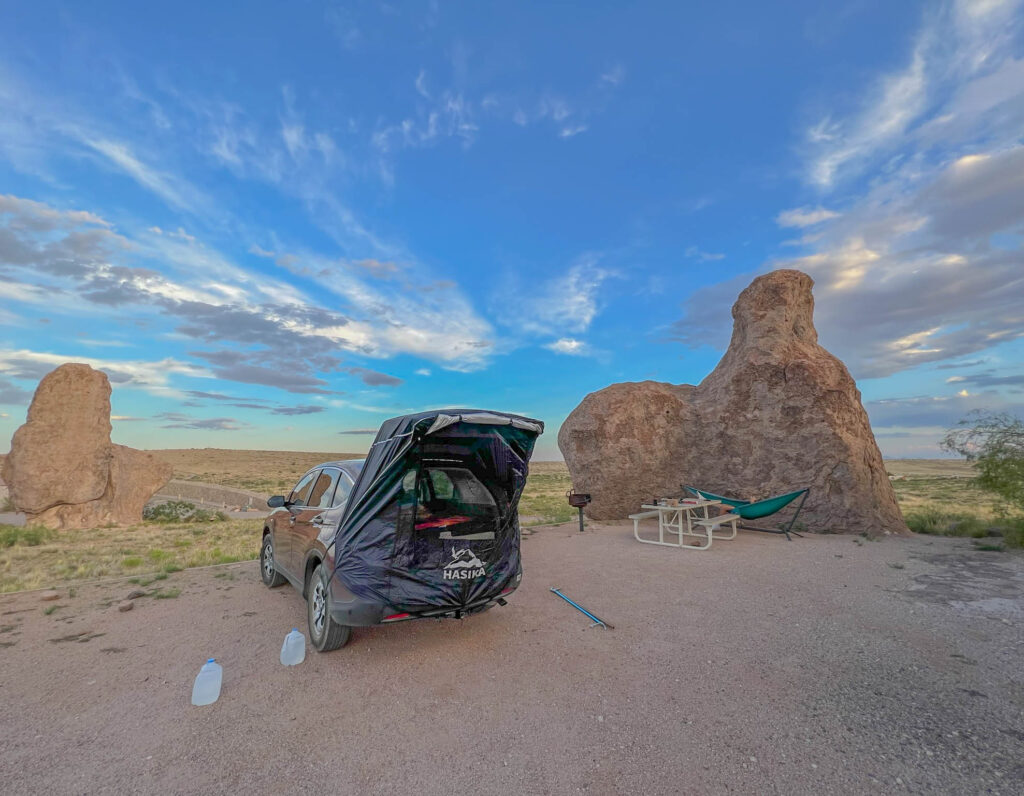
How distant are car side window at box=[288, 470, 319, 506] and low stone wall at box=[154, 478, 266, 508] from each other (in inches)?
751

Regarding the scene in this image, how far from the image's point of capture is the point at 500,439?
14.9ft

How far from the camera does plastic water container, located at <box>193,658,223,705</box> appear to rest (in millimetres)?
3592

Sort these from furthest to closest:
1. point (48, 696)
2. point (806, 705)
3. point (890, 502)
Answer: point (890, 502)
point (48, 696)
point (806, 705)

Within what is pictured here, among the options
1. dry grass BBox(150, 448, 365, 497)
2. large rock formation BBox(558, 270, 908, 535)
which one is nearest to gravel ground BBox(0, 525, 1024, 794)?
large rock formation BBox(558, 270, 908, 535)

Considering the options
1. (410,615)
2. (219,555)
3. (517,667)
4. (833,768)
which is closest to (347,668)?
(410,615)

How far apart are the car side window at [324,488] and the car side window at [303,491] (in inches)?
8.3

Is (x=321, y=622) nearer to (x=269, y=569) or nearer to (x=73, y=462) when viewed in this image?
(x=269, y=569)

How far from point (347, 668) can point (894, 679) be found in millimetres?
4296

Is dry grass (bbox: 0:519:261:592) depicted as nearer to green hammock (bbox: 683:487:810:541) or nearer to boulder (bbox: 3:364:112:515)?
boulder (bbox: 3:364:112:515)

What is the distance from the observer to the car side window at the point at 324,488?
5082 mm

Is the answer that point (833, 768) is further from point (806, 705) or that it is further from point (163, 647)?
point (163, 647)

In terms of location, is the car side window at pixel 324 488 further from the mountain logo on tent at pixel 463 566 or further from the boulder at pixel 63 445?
the boulder at pixel 63 445

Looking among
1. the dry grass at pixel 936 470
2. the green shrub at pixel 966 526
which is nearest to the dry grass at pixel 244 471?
the green shrub at pixel 966 526

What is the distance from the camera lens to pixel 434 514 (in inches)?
171
